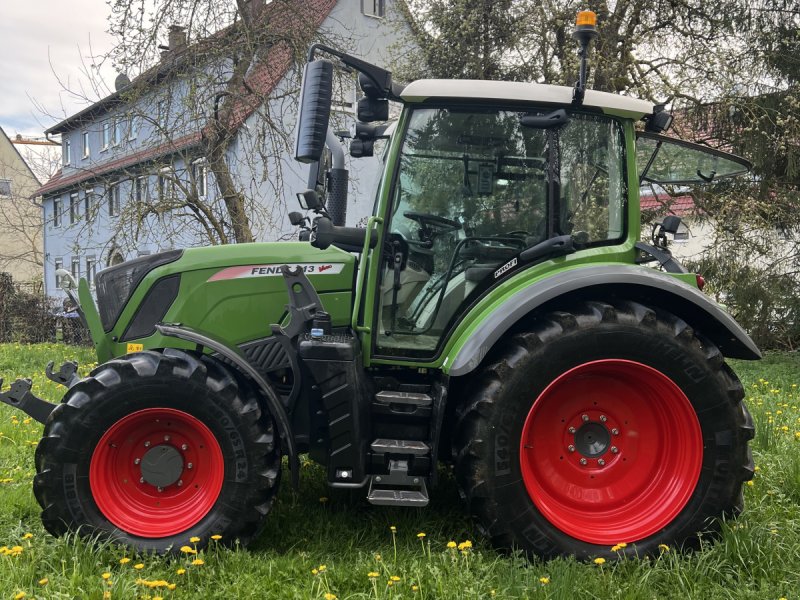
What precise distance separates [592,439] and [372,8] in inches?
732

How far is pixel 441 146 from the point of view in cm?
334

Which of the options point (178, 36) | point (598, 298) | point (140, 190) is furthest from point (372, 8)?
point (598, 298)

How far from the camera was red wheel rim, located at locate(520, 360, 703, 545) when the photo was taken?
3.20m

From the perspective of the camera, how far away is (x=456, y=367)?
3098 mm

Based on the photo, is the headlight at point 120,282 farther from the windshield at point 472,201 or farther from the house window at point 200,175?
the house window at point 200,175

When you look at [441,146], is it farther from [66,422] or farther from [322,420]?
[66,422]

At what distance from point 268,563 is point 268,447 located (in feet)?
1.64

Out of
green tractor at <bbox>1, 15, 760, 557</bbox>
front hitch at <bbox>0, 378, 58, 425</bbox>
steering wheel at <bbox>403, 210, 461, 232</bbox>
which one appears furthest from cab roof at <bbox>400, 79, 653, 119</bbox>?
front hitch at <bbox>0, 378, 58, 425</bbox>

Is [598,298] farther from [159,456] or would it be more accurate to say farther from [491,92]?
[159,456]

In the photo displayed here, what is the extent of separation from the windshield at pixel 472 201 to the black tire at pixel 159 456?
82cm

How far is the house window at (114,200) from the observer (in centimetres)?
1006

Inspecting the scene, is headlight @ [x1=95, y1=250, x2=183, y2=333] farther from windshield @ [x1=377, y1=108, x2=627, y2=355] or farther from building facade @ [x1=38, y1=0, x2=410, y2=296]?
building facade @ [x1=38, y1=0, x2=410, y2=296]

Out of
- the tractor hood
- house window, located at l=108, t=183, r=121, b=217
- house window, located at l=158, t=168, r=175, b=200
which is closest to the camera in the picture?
the tractor hood

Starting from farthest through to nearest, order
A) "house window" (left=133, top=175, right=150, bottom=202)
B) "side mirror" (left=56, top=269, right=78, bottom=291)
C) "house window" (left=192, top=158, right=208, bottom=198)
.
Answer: "house window" (left=133, top=175, right=150, bottom=202) < "house window" (left=192, top=158, right=208, bottom=198) < "side mirror" (left=56, top=269, right=78, bottom=291)
